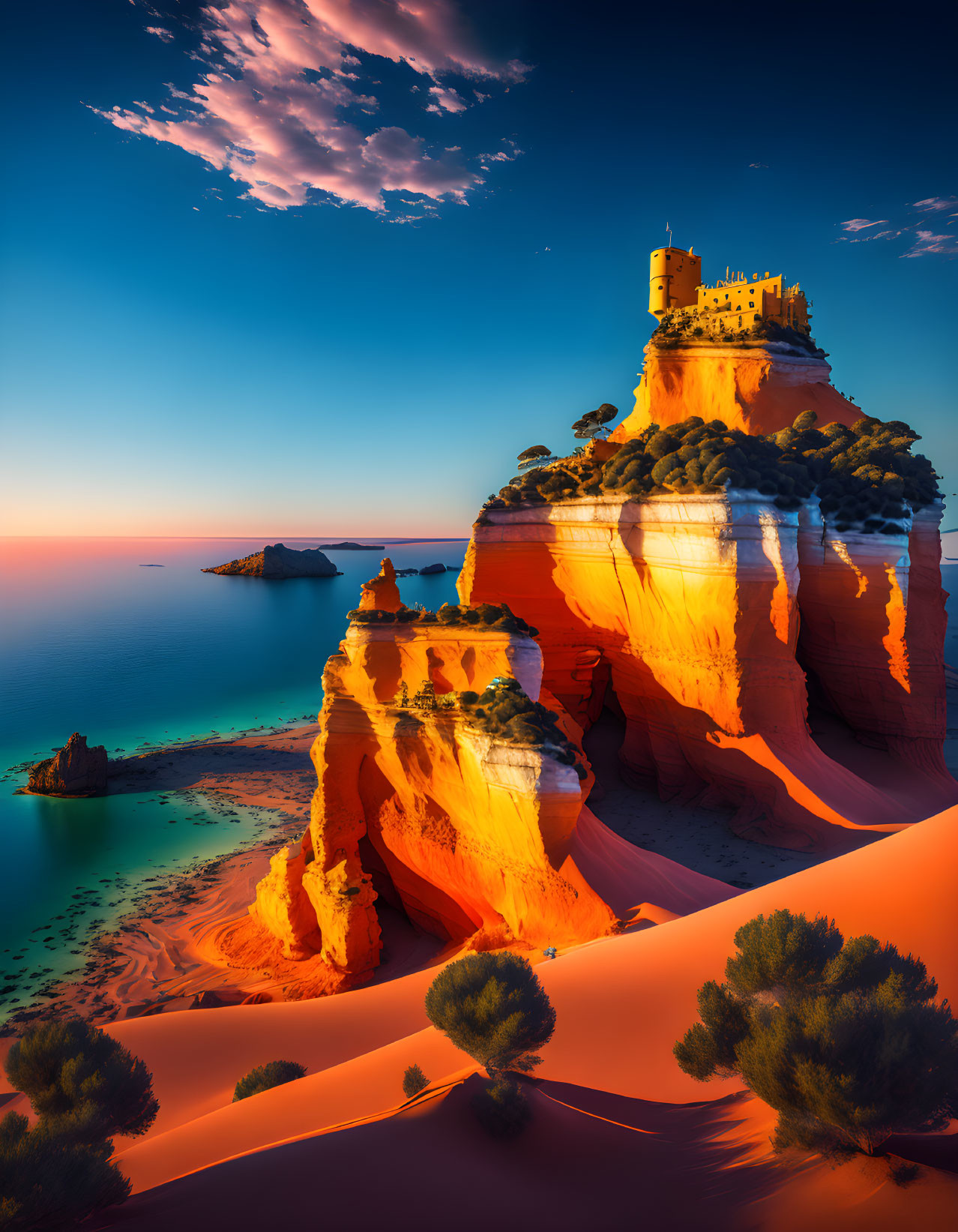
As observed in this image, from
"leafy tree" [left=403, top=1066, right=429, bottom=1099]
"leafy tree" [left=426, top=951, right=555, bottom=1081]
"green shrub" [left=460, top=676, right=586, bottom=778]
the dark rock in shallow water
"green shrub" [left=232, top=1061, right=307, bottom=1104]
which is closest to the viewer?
"leafy tree" [left=426, top=951, right=555, bottom=1081]

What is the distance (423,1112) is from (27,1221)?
4387 millimetres

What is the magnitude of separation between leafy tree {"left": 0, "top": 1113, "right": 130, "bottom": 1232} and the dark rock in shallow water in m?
40.8

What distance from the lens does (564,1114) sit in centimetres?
855

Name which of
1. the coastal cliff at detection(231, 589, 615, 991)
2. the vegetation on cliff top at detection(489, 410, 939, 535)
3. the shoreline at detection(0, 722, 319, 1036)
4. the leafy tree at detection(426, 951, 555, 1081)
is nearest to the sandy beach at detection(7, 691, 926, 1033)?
the shoreline at detection(0, 722, 319, 1036)

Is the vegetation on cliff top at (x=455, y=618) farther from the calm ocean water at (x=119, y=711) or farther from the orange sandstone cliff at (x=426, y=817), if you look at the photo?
the calm ocean water at (x=119, y=711)

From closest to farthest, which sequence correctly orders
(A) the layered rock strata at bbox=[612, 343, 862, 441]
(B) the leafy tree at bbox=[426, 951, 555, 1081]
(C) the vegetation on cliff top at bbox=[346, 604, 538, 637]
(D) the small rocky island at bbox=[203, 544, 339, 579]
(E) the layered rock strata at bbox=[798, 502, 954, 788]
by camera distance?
(B) the leafy tree at bbox=[426, 951, 555, 1081] → (C) the vegetation on cliff top at bbox=[346, 604, 538, 637] → (E) the layered rock strata at bbox=[798, 502, 954, 788] → (A) the layered rock strata at bbox=[612, 343, 862, 441] → (D) the small rocky island at bbox=[203, 544, 339, 579]

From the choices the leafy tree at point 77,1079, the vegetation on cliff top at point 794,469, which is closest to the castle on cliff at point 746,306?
the vegetation on cliff top at point 794,469

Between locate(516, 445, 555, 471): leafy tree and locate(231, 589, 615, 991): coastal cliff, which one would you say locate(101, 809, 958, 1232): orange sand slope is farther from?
locate(516, 445, 555, 471): leafy tree

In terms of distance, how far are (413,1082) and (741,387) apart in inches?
1458

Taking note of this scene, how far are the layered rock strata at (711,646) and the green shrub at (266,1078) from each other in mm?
19722

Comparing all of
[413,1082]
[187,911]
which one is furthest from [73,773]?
[413,1082]

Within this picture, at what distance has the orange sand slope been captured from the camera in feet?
21.4

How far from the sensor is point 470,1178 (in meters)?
7.16

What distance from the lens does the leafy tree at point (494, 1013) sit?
8.67 m
